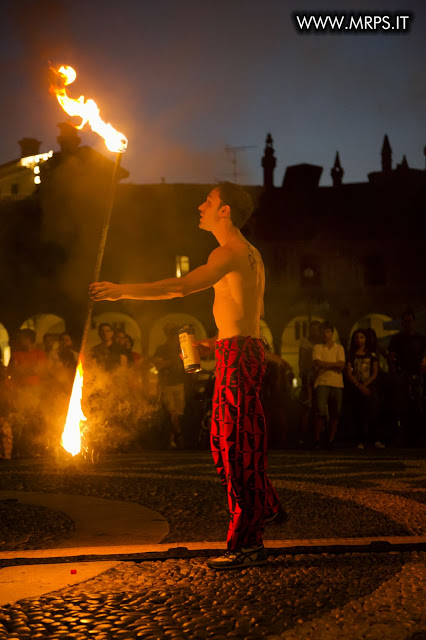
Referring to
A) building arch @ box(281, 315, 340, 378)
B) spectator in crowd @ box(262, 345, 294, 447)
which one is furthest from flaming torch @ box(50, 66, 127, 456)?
building arch @ box(281, 315, 340, 378)

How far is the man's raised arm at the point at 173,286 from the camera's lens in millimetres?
4414

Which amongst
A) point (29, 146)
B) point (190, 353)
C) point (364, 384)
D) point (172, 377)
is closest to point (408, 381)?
point (364, 384)

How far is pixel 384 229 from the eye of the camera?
138ft

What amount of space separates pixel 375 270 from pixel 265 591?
39877 mm

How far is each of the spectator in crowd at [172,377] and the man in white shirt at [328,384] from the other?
1839mm

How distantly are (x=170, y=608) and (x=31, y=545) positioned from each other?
1.68 meters

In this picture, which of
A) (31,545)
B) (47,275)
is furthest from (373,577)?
(47,275)

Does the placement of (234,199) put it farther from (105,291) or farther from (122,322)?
(122,322)

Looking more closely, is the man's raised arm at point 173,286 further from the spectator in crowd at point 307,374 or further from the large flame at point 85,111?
the spectator in crowd at point 307,374

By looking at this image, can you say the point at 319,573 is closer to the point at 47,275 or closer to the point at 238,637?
the point at 238,637

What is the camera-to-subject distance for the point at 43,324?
4022cm

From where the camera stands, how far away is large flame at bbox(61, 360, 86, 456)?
6.13 m

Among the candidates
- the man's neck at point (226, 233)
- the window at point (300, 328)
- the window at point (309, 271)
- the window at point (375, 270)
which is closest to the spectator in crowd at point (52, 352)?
the man's neck at point (226, 233)

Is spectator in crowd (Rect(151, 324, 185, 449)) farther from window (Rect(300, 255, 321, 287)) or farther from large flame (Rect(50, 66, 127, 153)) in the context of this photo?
window (Rect(300, 255, 321, 287))
